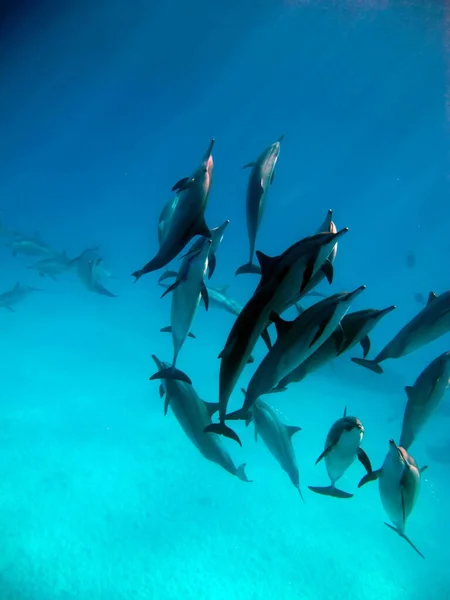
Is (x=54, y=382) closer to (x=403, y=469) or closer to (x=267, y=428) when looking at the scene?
(x=267, y=428)

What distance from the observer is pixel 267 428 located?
4125 millimetres

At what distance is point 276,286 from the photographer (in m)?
1.72

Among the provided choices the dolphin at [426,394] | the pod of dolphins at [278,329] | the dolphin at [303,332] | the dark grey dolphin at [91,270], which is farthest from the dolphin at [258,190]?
the dark grey dolphin at [91,270]

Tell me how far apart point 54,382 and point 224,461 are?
2076 cm

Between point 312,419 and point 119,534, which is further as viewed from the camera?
point 312,419

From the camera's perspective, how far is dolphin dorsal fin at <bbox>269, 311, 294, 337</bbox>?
176cm

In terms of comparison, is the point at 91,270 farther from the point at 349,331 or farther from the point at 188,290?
the point at 349,331

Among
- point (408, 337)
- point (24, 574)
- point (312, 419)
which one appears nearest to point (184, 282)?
point (408, 337)

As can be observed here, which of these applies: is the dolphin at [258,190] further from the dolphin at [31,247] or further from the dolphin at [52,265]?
the dolphin at [31,247]

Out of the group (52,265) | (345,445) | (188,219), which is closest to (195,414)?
Result: (345,445)

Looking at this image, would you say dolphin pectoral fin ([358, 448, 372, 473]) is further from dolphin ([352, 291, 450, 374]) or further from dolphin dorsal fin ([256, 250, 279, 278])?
dolphin dorsal fin ([256, 250, 279, 278])

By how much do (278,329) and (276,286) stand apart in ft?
0.84

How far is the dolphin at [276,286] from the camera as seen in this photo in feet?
5.64

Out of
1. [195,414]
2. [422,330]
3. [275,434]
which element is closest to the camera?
[422,330]
